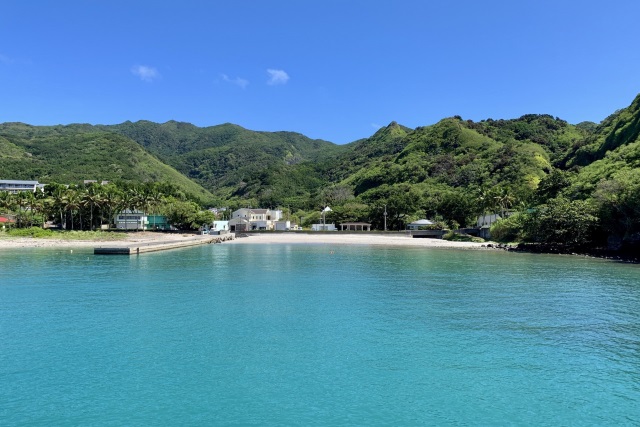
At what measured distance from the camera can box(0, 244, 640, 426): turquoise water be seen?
10.1 m

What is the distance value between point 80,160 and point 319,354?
178 m

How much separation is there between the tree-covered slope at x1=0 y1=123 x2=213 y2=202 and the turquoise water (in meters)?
129

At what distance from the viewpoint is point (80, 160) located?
540 ft

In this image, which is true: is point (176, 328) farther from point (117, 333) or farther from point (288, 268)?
point (288, 268)

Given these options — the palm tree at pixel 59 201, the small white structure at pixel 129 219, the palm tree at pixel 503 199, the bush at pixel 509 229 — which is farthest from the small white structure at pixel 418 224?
the palm tree at pixel 59 201

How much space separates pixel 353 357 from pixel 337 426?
455cm

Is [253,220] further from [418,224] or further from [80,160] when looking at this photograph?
[80,160]

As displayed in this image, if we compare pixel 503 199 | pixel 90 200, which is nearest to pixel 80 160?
pixel 90 200

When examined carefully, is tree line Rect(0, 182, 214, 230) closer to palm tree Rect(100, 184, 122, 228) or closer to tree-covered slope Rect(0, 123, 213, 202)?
palm tree Rect(100, 184, 122, 228)

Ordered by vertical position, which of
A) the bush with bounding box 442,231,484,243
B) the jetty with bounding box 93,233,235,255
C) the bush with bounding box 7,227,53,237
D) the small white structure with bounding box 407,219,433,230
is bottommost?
the jetty with bounding box 93,233,235,255

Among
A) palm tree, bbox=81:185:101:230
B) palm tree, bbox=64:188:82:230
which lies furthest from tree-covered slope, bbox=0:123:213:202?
palm tree, bbox=64:188:82:230

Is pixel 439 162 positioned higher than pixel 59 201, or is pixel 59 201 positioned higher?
pixel 439 162

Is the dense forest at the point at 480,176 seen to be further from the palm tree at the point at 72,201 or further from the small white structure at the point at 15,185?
the palm tree at the point at 72,201

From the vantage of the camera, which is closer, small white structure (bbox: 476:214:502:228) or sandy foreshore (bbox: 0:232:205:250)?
sandy foreshore (bbox: 0:232:205:250)
